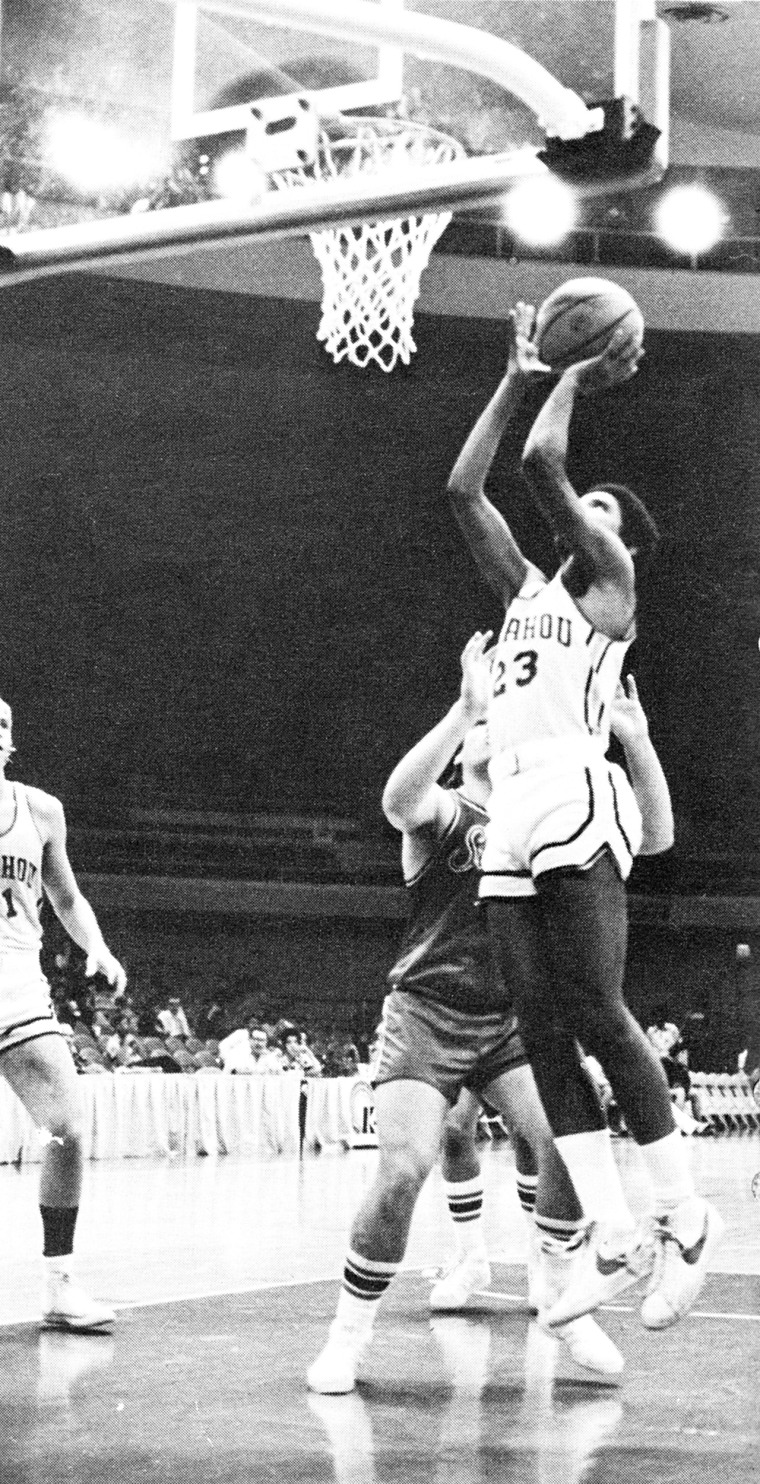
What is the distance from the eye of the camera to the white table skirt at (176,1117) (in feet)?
48.8

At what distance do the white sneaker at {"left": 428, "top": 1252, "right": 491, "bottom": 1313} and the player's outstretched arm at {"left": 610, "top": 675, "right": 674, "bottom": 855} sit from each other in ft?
8.68

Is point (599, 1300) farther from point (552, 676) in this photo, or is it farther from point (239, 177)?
point (239, 177)

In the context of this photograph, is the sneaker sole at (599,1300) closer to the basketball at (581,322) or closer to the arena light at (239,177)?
the basketball at (581,322)

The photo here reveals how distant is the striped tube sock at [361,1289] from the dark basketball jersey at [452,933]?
0.93 metres

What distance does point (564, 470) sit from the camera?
451 cm

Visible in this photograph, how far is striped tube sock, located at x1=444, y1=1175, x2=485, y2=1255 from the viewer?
7.21 meters

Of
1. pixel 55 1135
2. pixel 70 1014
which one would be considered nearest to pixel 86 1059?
pixel 70 1014

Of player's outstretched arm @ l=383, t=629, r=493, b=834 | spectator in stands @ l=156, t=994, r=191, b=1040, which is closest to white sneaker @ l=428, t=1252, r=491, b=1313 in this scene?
player's outstretched arm @ l=383, t=629, r=493, b=834

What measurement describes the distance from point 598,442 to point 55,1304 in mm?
18734

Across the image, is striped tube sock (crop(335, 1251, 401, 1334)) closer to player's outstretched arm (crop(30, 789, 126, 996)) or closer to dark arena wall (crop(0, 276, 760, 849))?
player's outstretched arm (crop(30, 789, 126, 996))

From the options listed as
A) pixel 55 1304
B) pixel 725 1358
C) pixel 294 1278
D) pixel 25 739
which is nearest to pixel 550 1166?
pixel 725 1358

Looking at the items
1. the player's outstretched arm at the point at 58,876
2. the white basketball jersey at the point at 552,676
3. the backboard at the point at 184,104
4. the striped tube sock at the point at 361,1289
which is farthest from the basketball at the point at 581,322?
the player's outstretched arm at the point at 58,876

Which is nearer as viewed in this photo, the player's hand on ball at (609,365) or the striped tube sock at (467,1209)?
the player's hand on ball at (609,365)

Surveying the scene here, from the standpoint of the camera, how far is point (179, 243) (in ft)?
21.5
